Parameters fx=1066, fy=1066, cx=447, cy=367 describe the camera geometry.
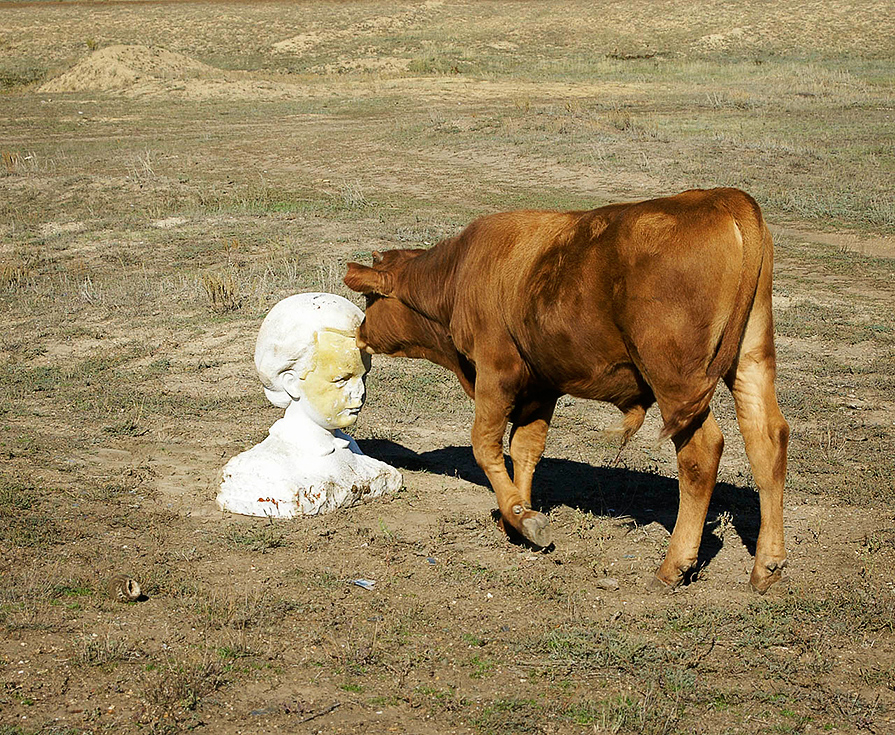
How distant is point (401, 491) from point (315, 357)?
110 cm

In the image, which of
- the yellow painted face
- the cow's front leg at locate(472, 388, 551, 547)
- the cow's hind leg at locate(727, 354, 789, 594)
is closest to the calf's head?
the yellow painted face

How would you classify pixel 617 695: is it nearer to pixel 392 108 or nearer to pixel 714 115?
pixel 714 115

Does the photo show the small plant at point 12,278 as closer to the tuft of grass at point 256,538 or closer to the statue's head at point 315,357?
the statue's head at point 315,357

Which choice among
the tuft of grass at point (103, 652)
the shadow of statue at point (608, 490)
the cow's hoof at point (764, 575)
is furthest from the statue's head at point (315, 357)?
the cow's hoof at point (764, 575)

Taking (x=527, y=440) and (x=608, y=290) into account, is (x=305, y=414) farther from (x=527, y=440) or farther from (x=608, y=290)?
(x=608, y=290)

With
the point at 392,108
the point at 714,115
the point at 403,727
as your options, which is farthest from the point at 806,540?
the point at 392,108

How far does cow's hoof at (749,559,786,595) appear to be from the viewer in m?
5.38

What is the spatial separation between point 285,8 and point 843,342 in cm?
5881

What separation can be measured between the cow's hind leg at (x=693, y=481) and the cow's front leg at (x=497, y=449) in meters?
0.76

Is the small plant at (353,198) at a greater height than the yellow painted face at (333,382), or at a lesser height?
lesser

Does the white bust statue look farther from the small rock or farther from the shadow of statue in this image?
the small rock

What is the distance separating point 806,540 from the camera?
6066 mm

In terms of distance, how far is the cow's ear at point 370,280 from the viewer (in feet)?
21.1

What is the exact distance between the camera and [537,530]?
5508mm
